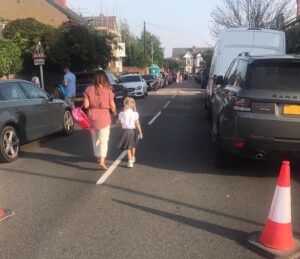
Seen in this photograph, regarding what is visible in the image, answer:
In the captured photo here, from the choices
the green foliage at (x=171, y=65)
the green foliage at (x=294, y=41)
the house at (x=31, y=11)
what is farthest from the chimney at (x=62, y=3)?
the green foliage at (x=171, y=65)

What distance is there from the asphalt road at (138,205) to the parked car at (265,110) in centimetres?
60

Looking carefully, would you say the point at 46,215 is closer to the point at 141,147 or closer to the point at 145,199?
the point at 145,199

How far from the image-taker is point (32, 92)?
1018cm

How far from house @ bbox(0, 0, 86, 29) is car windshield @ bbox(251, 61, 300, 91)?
23.6 meters

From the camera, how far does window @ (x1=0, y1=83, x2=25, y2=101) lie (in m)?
8.96

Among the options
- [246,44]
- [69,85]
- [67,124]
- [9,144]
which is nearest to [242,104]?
[9,144]

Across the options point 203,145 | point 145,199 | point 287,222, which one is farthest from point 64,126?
point 287,222

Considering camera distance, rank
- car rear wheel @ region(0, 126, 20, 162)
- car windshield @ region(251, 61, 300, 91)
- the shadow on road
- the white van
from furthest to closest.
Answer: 1. the white van
2. car rear wheel @ region(0, 126, 20, 162)
3. car windshield @ region(251, 61, 300, 91)
4. the shadow on road

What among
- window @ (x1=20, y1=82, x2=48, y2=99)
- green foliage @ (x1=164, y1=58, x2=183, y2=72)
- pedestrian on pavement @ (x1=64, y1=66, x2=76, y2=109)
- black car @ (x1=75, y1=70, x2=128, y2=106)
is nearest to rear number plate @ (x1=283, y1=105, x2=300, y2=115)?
window @ (x1=20, y1=82, x2=48, y2=99)

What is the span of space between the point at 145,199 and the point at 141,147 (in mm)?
3836

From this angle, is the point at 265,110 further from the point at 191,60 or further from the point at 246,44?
the point at 191,60

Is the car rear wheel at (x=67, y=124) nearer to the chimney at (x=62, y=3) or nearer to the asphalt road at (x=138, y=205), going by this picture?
the asphalt road at (x=138, y=205)

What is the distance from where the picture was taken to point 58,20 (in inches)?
1629

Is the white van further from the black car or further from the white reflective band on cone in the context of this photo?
the white reflective band on cone
